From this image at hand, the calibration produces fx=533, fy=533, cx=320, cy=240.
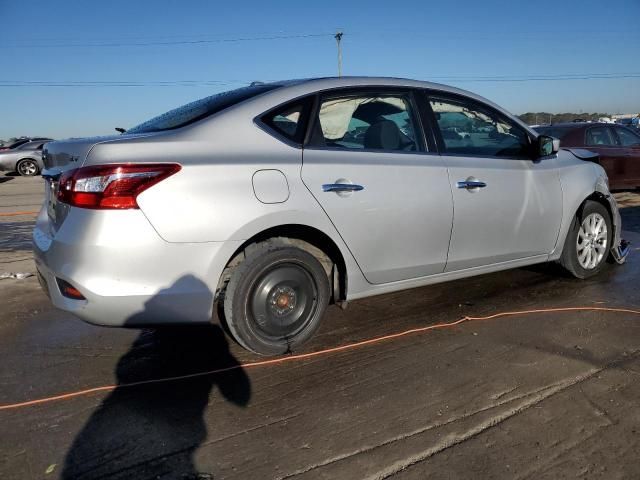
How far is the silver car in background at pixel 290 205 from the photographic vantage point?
2.77 metres

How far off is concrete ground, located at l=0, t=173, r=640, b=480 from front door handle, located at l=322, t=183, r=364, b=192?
1.06 m

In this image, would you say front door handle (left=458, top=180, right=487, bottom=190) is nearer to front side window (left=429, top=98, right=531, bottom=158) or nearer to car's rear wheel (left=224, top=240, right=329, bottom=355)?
front side window (left=429, top=98, right=531, bottom=158)

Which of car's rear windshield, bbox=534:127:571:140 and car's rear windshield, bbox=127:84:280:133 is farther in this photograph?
car's rear windshield, bbox=534:127:571:140

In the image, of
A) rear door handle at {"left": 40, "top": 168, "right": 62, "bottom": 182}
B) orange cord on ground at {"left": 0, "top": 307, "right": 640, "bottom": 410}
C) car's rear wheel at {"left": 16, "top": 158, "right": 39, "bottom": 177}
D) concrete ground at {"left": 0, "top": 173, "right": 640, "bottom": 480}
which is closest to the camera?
concrete ground at {"left": 0, "top": 173, "right": 640, "bottom": 480}

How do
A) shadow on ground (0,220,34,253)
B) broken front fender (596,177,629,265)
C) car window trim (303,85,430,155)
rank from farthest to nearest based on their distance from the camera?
shadow on ground (0,220,34,253) < broken front fender (596,177,629,265) < car window trim (303,85,430,155)

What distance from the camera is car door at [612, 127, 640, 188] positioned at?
33.7 feet

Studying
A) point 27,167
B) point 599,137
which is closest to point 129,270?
point 599,137

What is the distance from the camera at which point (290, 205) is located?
3.09 meters

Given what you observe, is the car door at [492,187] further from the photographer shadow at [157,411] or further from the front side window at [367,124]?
the photographer shadow at [157,411]

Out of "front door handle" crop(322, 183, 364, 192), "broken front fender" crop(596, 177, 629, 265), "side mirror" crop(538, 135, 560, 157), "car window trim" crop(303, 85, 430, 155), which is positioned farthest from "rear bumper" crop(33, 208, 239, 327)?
"broken front fender" crop(596, 177, 629, 265)

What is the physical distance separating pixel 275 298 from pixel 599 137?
8.98 m

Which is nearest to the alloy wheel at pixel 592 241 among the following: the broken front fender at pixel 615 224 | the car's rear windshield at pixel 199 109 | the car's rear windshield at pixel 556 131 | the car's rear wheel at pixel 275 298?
the broken front fender at pixel 615 224

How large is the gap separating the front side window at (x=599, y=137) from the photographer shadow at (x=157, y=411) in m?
8.66

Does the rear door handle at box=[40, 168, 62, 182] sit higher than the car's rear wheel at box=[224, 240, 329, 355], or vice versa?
the rear door handle at box=[40, 168, 62, 182]
